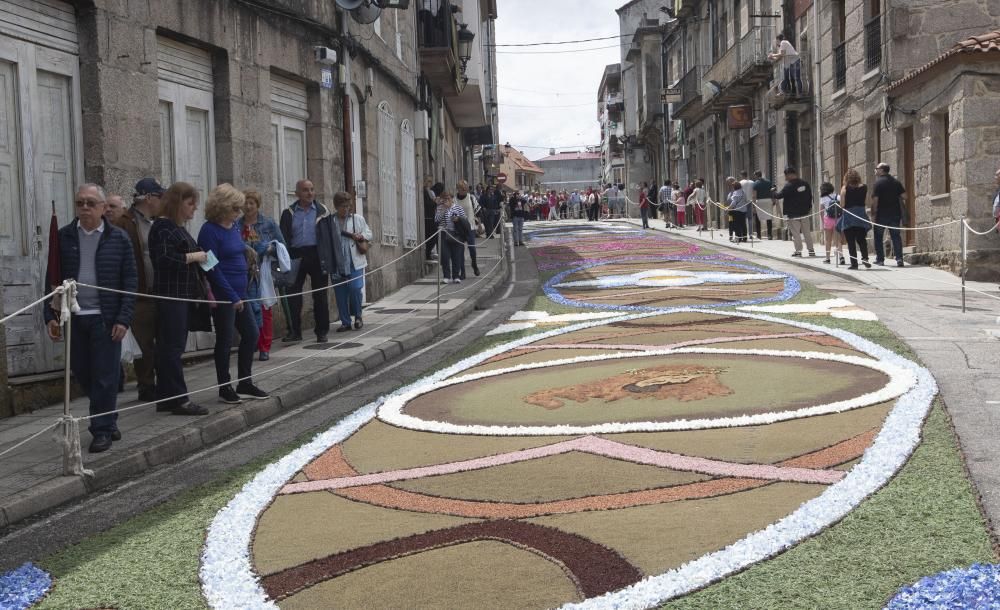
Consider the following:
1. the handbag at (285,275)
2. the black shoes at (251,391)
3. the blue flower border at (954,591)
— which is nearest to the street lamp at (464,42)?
the handbag at (285,275)

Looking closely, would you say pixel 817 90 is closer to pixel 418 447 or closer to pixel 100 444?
pixel 418 447

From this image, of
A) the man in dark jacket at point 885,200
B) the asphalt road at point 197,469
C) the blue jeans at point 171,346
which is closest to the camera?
the asphalt road at point 197,469

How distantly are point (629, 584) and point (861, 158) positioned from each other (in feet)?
70.7

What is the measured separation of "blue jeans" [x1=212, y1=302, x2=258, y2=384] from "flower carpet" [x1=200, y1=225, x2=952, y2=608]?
1.12 metres

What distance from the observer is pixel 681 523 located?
462cm

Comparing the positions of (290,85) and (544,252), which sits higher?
(290,85)

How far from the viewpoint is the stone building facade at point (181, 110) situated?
8.99 m

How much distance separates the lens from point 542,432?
673cm

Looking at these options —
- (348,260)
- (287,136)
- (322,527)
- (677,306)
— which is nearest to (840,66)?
(677,306)

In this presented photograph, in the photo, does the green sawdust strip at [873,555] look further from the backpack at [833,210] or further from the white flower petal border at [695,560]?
the backpack at [833,210]

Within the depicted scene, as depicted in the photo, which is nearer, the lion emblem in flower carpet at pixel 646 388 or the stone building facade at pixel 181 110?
the lion emblem in flower carpet at pixel 646 388

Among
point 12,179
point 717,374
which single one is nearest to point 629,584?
point 717,374

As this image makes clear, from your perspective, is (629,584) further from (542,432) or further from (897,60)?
(897,60)

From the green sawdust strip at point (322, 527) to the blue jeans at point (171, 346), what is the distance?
283 cm
